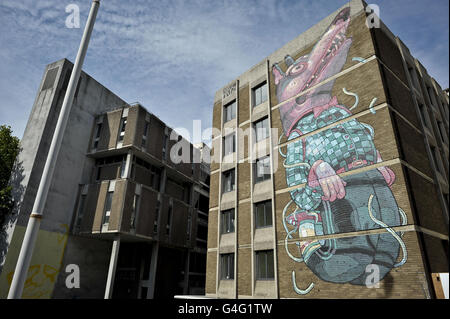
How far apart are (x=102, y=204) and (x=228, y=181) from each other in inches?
500

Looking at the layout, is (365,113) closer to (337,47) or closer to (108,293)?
(337,47)

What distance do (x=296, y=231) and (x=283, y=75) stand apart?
12.3 meters

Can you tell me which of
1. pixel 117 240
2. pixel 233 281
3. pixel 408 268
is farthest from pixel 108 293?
pixel 408 268

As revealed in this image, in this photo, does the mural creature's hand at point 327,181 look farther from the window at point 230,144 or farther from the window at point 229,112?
the window at point 229,112

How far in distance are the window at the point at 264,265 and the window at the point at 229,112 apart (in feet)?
40.9

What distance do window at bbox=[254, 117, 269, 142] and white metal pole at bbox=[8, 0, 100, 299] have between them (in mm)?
15897

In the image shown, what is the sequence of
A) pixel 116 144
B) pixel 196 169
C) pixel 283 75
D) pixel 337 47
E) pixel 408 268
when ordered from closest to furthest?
pixel 408 268, pixel 337 47, pixel 283 75, pixel 116 144, pixel 196 169

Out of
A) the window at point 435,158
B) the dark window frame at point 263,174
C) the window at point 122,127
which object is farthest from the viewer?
the window at point 122,127

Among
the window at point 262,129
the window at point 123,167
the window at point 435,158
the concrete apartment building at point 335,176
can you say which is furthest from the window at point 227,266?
the window at point 435,158

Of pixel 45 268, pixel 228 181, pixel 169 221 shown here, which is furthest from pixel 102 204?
pixel 228 181

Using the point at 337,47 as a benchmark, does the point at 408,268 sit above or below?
below

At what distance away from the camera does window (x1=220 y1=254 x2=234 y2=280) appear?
21734mm

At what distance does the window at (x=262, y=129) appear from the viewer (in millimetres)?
23172

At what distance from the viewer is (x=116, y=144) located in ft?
101
